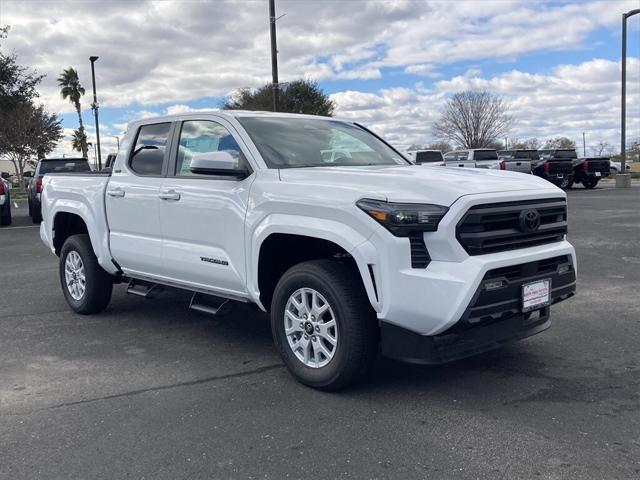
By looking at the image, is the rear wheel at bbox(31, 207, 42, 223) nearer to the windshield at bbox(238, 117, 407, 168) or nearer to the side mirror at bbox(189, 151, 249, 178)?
the windshield at bbox(238, 117, 407, 168)

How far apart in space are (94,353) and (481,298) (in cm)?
321

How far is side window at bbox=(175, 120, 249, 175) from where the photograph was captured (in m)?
5.10

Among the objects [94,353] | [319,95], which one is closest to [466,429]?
[94,353]

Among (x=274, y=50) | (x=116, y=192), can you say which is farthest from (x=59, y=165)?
(x=116, y=192)

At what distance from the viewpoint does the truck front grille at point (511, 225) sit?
3.86 meters

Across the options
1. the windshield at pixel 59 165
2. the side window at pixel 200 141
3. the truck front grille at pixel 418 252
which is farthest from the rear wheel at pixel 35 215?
the truck front grille at pixel 418 252

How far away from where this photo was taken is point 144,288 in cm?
601

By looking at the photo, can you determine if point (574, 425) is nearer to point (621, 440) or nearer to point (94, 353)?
point (621, 440)

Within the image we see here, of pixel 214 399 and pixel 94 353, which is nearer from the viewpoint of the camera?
pixel 214 399

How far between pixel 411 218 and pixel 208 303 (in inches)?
85.7

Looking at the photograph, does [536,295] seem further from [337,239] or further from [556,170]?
[556,170]

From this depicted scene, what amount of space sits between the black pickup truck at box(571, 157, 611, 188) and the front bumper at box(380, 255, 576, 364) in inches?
987

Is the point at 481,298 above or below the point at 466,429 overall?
above

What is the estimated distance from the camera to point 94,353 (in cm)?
529
